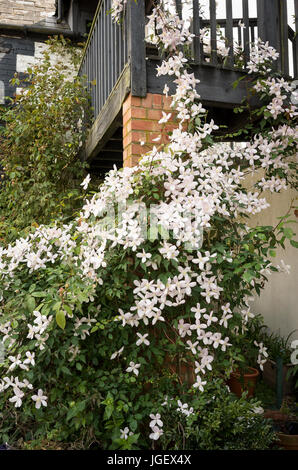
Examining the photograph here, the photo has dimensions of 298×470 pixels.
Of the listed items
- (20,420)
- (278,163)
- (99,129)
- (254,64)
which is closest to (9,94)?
(99,129)

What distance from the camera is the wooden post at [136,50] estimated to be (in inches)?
111

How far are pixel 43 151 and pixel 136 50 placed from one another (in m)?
2.24

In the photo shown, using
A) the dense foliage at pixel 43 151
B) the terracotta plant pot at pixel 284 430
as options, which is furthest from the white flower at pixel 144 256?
the dense foliage at pixel 43 151

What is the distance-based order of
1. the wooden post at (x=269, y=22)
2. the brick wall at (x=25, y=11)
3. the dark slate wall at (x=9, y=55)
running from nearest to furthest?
the wooden post at (x=269, y=22)
the dark slate wall at (x=9, y=55)
the brick wall at (x=25, y=11)

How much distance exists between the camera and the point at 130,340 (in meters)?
2.57

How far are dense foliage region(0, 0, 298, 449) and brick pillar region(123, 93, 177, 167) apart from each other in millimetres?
144

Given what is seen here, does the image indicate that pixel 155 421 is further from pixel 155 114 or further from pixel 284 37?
pixel 284 37

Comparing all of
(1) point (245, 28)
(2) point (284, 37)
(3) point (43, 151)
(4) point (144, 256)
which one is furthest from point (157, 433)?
(3) point (43, 151)

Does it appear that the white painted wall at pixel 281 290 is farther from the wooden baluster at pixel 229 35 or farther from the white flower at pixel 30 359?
the white flower at pixel 30 359

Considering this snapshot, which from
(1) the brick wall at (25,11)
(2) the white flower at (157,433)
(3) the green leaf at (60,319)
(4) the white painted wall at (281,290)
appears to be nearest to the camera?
(3) the green leaf at (60,319)

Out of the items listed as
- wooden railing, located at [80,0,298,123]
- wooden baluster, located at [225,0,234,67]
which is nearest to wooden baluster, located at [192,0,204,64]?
wooden railing, located at [80,0,298,123]

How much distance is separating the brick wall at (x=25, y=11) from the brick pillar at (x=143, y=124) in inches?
181

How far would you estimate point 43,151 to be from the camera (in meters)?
4.74

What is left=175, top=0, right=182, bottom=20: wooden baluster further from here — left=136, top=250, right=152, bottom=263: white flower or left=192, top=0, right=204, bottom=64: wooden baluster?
left=136, top=250, right=152, bottom=263: white flower
